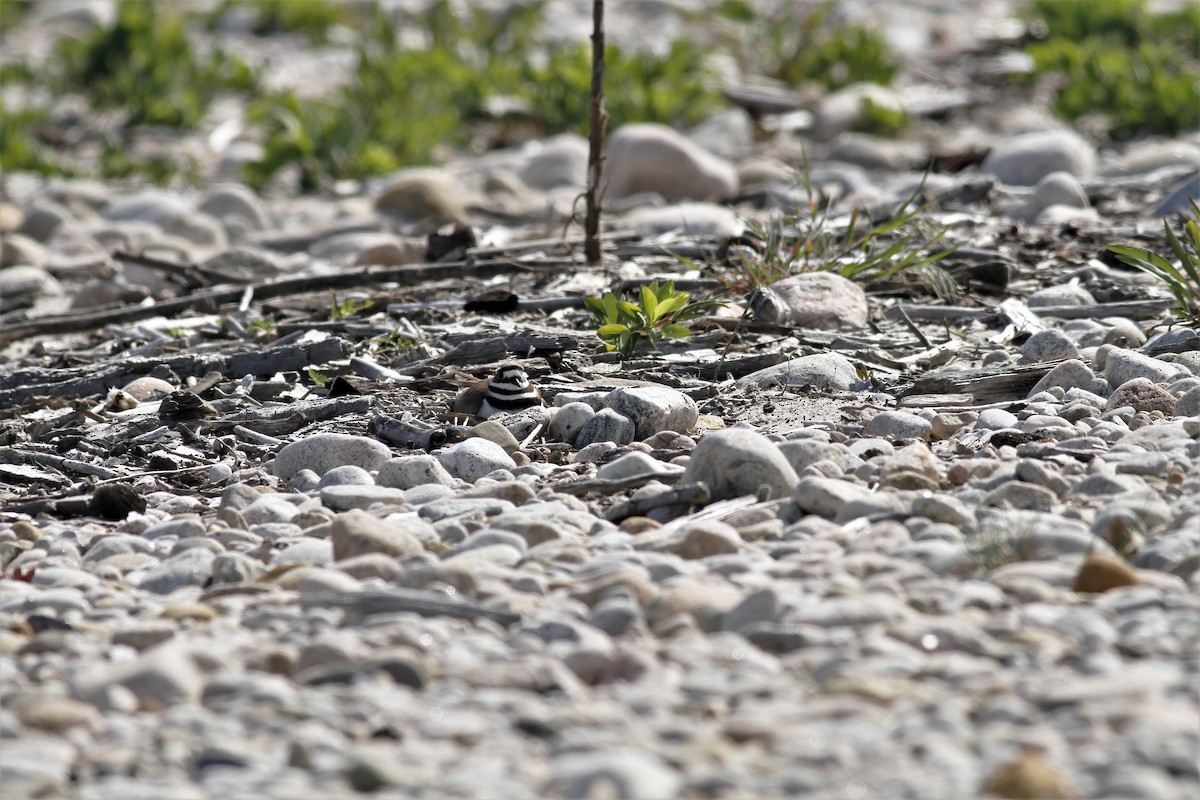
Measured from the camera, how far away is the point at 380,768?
1.85 metres

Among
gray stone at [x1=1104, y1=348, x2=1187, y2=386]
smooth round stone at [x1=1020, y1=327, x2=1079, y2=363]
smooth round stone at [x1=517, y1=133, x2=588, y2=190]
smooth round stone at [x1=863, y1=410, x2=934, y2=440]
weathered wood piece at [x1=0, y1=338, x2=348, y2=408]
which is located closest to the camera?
smooth round stone at [x1=863, y1=410, x2=934, y2=440]

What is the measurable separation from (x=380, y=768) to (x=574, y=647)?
511 mm

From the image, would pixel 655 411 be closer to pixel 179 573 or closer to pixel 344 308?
pixel 179 573

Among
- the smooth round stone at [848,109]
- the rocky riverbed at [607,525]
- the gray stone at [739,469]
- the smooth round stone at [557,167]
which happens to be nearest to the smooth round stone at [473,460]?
the rocky riverbed at [607,525]

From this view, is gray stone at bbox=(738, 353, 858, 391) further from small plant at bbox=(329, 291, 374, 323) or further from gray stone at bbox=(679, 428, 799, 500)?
small plant at bbox=(329, 291, 374, 323)

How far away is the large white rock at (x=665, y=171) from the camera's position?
774 cm

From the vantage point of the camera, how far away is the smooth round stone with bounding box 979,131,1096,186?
302 inches

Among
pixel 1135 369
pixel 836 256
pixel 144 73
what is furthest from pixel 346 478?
pixel 144 73

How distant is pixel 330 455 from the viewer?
12.3 ft

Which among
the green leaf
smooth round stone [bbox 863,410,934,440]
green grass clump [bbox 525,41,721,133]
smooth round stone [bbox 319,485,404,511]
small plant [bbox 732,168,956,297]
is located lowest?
smooth round stone [bbox 319,485,404,511]

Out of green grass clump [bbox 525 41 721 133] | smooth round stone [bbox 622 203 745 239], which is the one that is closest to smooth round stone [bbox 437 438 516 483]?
smooth round stone [bbox 622 203 745 239]

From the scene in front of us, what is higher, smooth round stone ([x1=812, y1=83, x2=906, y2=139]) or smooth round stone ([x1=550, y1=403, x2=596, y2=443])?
smooth round stone ([x1=812, y1=83, x2=906, y2=139])

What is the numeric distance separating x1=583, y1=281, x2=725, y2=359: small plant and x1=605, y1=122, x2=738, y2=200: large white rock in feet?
10.8

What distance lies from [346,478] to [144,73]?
8.90 meters
